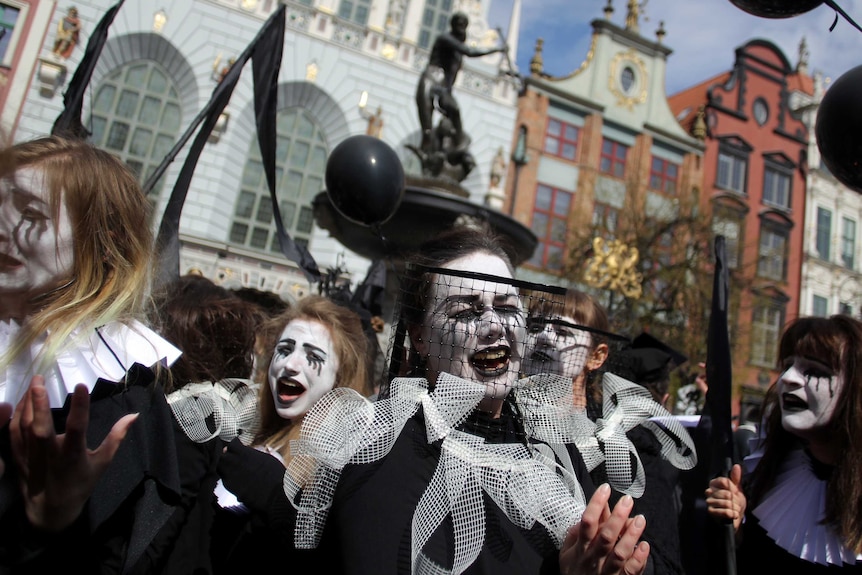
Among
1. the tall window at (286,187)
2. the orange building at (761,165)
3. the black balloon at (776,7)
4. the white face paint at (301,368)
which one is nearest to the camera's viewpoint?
the white face paint at (301,368)

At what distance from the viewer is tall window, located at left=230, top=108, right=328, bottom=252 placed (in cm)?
1636

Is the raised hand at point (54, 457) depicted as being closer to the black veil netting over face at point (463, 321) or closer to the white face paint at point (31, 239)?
the white face paint at point (31, 239)

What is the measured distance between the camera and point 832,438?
2.22 metres

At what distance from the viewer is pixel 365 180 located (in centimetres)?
402

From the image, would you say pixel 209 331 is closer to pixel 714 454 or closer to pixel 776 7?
pixel 714 454

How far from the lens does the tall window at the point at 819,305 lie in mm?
23859

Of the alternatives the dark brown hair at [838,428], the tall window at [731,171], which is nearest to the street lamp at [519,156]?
the tall window at [731,171]

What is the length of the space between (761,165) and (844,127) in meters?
23.6

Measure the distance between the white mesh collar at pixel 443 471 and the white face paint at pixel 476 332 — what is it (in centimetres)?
9

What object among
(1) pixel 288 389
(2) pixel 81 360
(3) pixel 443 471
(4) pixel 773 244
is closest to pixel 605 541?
(3) pixel 443 471

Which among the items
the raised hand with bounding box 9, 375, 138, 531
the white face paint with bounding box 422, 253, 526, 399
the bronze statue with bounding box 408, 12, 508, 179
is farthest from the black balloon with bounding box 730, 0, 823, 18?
the bronze statue with bounding box 408, 12, 508, 179

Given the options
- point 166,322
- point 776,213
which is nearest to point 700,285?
point 776,213

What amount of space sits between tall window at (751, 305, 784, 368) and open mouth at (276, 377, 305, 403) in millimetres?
21452

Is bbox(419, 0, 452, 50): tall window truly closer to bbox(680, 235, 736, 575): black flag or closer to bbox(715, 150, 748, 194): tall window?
bbox(715, 150, 748, 194): tall window
